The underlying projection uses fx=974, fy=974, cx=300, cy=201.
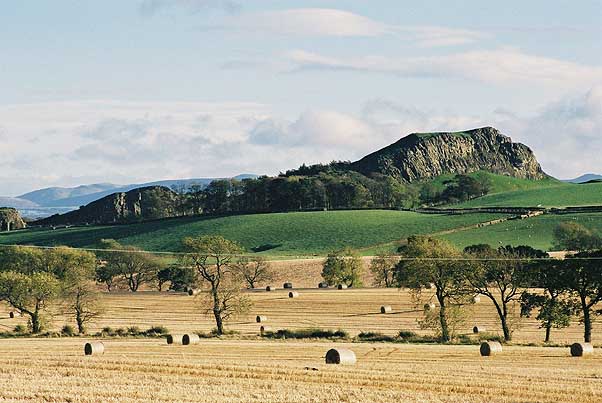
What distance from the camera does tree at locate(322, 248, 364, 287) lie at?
332 feet

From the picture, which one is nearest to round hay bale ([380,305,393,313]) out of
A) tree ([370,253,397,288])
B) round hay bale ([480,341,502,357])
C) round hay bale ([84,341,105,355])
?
tree ([370,253,397,288])

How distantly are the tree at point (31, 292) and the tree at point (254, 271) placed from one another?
31.2 m

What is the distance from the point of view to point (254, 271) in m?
111

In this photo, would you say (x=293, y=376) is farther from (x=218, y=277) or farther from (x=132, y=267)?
(x=132, y=267)

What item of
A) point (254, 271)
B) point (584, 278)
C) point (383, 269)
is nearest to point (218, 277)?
point (584, 278)

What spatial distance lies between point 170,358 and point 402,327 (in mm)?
28270

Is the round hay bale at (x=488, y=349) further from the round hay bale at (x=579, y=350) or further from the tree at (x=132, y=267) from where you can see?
the tree at (x=132, y=267)

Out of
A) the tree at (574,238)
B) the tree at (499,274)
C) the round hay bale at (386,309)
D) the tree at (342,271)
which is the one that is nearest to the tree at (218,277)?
the round hay bale at (386,309)

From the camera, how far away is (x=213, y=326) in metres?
72.9

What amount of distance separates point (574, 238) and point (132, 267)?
53.6 meters

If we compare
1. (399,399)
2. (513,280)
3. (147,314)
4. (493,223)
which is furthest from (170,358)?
(493,223)

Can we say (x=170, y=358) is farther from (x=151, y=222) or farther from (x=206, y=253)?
(x=151, y=222)

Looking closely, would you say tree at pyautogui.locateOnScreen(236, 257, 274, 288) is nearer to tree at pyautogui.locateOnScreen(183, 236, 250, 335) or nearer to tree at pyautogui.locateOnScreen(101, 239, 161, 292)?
tree at pyautogui.locateOnScreen(101, 239, 161, 292)

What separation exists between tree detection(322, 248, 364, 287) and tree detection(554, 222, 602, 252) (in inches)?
1164
